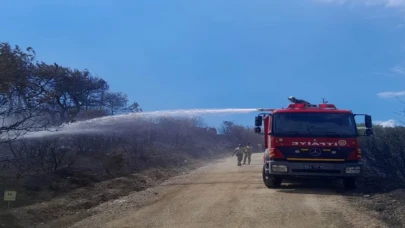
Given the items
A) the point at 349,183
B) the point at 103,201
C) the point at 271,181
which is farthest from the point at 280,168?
the point at 103,201

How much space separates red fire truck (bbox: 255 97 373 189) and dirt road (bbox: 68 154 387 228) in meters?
0.79

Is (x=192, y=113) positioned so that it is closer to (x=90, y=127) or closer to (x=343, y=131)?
(x=90, y=127)

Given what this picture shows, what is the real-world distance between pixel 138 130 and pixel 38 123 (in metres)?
16.0

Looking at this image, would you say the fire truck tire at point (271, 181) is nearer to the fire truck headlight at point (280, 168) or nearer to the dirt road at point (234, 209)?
the dirt road at point (234, 209)

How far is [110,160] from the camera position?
86.3 ft

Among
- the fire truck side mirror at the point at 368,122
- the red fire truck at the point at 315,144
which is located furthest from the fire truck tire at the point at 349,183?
the fire truck side mirror at the point at 368,122

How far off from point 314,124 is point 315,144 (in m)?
0.79

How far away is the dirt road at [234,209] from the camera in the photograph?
13117 mm

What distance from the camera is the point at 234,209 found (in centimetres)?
1505

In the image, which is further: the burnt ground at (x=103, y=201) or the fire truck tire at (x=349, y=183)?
the fire truck tire at (x=349, y=183)

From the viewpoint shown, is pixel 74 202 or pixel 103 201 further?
pixel 103 201

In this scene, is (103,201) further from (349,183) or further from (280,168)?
(349,183)

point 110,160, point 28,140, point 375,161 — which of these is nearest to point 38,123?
point 28,140

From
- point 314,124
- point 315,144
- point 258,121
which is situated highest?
point 258,121
